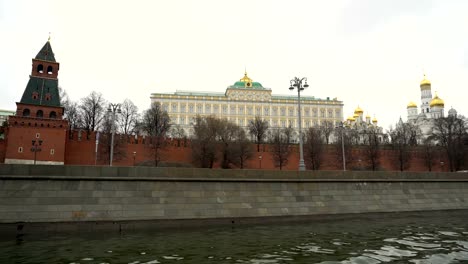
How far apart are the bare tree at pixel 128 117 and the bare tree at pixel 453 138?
4406 cm

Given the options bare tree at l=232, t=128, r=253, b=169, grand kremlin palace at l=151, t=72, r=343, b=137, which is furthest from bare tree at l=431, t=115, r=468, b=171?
grand kremlin palace at l=151, t=72, r=343, b=137

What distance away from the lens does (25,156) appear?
32875 millimetres

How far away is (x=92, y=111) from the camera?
150ft

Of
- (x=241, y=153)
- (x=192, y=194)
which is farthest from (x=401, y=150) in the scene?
(x=192, y=194)

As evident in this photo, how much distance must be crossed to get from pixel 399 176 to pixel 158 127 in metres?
34.5

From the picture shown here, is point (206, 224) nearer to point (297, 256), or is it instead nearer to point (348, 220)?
point (297, 256)

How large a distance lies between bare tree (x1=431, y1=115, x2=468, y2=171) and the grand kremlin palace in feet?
112

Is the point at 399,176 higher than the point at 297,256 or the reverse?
higher

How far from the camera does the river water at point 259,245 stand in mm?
8555

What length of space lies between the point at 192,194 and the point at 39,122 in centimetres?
2681

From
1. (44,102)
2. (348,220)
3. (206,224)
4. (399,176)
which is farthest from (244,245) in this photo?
(44,102)

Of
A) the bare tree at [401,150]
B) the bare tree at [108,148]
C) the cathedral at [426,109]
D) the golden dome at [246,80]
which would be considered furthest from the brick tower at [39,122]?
the cathedral at [426,109]

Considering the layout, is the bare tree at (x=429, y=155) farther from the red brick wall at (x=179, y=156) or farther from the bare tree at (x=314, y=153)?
the bare tree at (x=314, y=153)

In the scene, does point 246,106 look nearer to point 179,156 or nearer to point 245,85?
point 245,85
